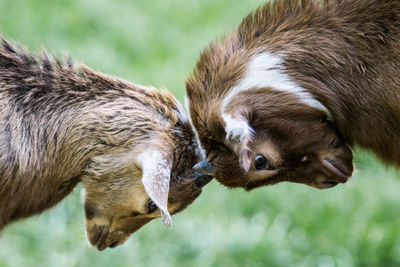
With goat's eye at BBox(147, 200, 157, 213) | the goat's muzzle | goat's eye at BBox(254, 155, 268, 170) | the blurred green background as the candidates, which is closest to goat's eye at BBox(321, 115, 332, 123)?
the goat's muzzle

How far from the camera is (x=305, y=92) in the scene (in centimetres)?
527

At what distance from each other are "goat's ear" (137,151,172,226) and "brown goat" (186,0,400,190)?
0.25 m

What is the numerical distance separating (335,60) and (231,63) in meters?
0.60

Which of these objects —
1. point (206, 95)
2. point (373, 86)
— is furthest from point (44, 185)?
point (373, 86)

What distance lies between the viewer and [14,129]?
532 centimetres

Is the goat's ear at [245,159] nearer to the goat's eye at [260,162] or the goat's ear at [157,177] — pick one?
the goat's eye at [260,162]

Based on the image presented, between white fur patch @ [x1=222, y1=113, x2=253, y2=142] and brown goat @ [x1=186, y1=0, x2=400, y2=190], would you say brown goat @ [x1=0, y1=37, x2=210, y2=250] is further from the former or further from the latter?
white fur patch @ [x1=222, y1=113, x2=253, y2=142]

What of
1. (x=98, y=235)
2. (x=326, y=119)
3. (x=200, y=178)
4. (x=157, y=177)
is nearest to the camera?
(x=157, y=177)

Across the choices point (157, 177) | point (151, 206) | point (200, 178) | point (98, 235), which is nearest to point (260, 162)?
point (200, 178)

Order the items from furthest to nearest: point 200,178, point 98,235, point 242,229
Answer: point 242,229 < point 98,235 < point 200,178

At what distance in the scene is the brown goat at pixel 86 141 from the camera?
17.6 ft

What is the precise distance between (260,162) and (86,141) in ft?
3.43

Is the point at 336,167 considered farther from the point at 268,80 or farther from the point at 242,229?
the point at 242,229

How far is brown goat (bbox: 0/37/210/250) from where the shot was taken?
211 inches
